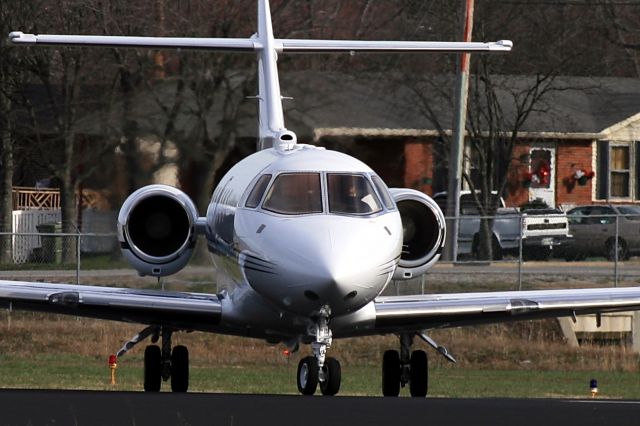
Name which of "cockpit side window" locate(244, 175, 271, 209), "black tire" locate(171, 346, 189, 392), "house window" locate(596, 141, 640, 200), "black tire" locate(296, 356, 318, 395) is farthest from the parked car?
"black tire" locate(296, 356, 318, 395)

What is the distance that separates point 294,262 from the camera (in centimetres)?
1588

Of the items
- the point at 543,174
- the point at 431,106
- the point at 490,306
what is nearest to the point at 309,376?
the point at 490,306

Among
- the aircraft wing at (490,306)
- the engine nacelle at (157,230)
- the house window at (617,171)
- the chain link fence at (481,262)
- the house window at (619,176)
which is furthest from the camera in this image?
the house window at (619,176)

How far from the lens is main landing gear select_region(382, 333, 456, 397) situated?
1944 cm

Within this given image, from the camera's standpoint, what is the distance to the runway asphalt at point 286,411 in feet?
41.1

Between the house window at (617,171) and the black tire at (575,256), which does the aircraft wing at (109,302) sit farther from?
the house window at (617,171)

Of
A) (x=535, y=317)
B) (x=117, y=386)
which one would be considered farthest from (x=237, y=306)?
(x=117, y=386)

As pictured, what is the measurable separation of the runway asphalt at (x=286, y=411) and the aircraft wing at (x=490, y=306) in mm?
2425

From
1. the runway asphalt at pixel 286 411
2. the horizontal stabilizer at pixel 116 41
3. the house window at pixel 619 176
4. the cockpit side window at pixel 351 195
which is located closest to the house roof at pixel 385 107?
the house window at pixel 619 176

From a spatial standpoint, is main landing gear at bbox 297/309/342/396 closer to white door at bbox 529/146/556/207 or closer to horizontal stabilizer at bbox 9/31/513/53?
horizontal stabilizer at bbox 9/31/513/53

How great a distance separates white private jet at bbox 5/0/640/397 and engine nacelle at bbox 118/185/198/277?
0.05ft

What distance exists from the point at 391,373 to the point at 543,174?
28440 mm

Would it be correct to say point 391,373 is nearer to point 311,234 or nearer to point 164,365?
point 164,365

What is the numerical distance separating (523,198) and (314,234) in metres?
32.2
